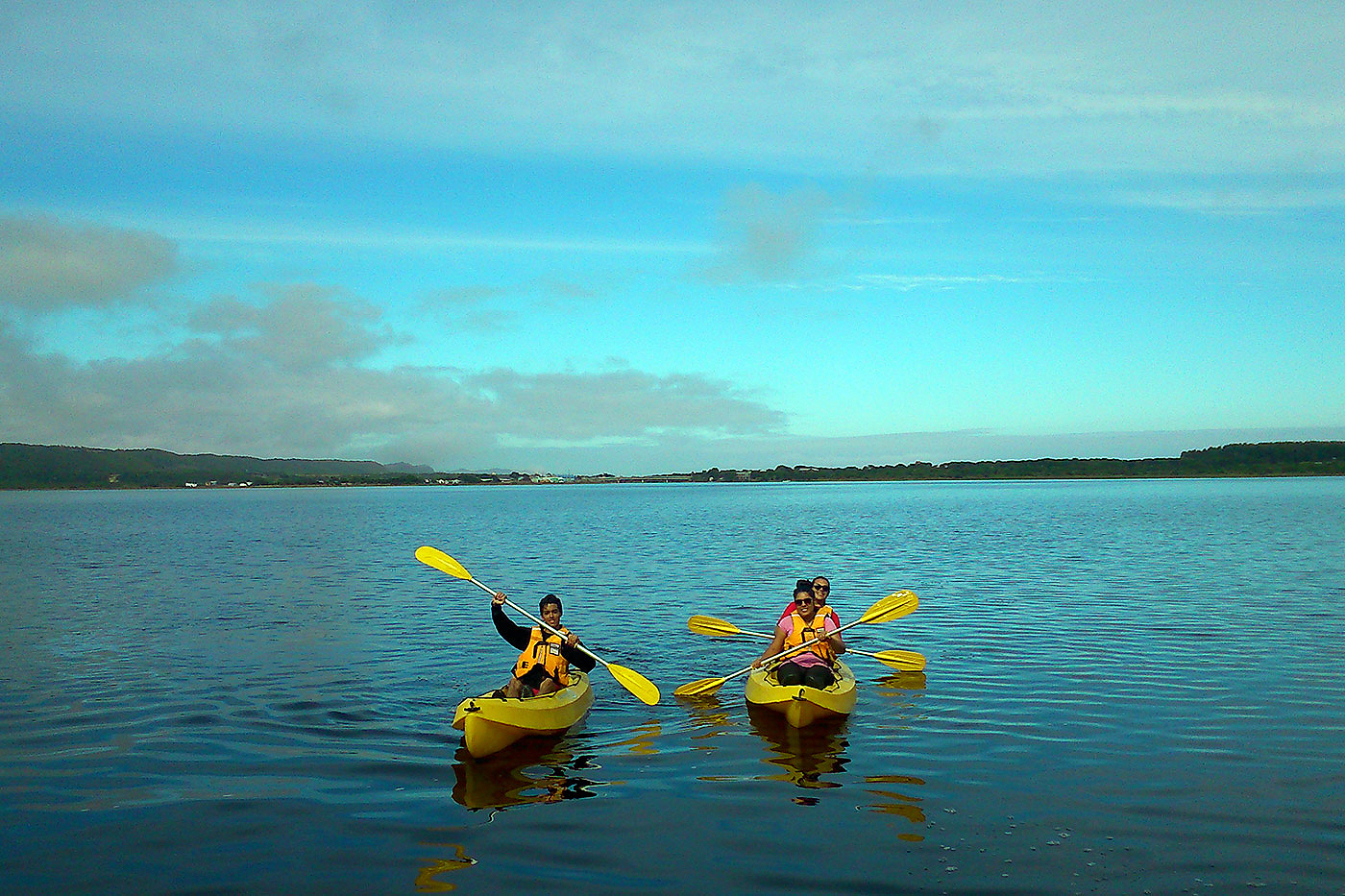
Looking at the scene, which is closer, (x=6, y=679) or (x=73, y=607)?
(x=6, y=679)

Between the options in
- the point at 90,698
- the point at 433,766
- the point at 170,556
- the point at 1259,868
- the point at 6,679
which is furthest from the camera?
the point at 170,556

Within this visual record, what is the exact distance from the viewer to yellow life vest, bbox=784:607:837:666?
13328mm

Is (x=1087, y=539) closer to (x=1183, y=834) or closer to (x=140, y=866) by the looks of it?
(x=1183, y=834)

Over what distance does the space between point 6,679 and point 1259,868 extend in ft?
52.9

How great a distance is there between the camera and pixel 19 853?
25.7 ft

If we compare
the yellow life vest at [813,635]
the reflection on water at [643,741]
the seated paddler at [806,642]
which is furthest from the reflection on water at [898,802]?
the yellow life vest at [813,635]

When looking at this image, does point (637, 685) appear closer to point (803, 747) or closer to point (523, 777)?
point (803, 747)

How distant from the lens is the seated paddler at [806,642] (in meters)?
12.5

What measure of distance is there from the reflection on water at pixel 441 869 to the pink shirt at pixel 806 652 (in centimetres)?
581

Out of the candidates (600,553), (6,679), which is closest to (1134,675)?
(6,679)

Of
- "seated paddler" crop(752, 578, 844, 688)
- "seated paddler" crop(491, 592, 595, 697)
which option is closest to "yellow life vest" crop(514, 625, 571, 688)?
"seated paddler" crop(491, 592, 595, 697)

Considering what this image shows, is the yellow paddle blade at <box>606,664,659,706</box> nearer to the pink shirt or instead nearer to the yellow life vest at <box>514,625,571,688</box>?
the yellow life vest at <box>514,625,571,688</box>

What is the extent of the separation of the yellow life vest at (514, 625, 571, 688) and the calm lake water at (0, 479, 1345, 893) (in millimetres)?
923

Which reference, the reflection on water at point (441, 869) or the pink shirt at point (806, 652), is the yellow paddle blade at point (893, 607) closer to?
the pink shirt at point (806, 652)
